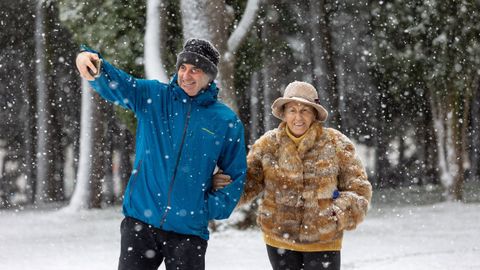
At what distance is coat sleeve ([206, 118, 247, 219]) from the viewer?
397 cm

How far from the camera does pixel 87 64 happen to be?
375 centimetres

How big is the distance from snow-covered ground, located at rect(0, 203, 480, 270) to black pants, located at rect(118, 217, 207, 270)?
519 cm

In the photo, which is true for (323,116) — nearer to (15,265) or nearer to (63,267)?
(63,267)

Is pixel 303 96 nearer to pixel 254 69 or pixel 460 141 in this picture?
pixel 254 69

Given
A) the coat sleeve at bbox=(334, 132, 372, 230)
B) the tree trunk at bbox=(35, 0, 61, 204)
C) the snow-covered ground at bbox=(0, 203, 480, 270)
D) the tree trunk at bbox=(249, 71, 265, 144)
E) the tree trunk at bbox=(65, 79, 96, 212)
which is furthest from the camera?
the tree trunk at bbox=(249, 71, 265, 144)

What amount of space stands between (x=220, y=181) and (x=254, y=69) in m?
11.5

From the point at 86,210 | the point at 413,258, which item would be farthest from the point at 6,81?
the point at 413,258

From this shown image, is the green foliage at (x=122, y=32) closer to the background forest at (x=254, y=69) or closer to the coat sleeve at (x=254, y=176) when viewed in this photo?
the background forest at (x=254, y=69)

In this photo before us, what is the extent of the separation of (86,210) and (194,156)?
1402cm

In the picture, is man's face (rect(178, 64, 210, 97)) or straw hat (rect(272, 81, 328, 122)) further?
straw hat (rect(272, 81, 328, 122))

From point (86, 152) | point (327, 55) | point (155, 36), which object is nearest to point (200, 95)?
point (155, 36)

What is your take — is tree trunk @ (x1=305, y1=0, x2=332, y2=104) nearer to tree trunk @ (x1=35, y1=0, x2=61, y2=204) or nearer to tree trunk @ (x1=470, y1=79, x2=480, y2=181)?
tree trunk @ (x1=470, y1=79, x2=480, y2=181)

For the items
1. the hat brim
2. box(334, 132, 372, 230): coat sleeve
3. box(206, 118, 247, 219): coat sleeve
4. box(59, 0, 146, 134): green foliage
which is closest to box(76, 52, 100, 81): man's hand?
box(206, 118, 247, 219): coat sleeve

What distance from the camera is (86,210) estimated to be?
57.2 feet
